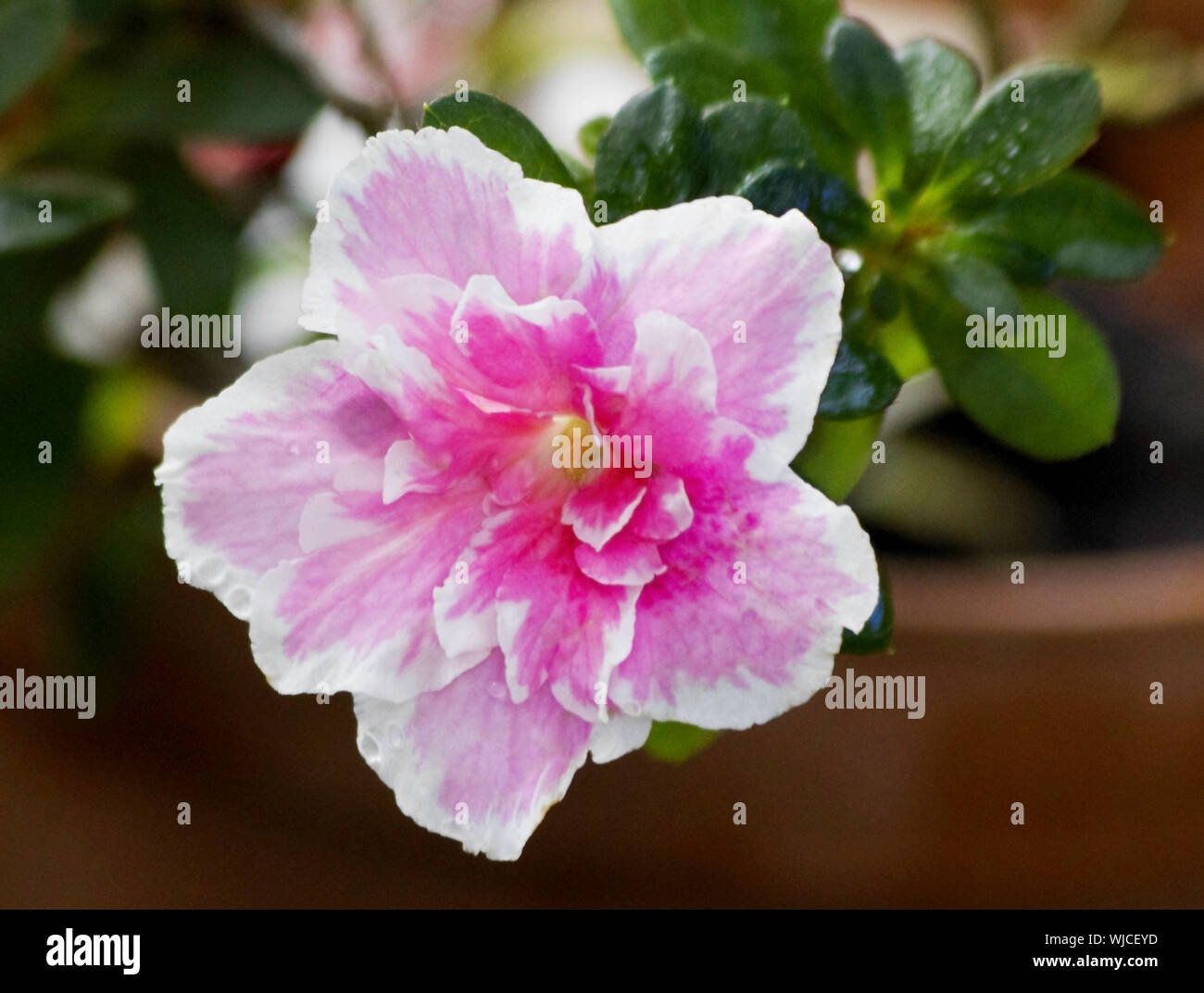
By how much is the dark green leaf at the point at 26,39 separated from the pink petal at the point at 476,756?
43cm

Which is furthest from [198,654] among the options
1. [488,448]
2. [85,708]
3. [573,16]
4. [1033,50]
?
[1033,50]

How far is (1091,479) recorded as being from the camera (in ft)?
3.62

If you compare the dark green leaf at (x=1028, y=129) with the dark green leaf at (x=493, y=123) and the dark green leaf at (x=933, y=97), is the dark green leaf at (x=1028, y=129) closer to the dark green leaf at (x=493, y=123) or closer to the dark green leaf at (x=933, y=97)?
the dark green leaf at (x=933, y=97)

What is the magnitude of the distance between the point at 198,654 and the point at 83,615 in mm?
94

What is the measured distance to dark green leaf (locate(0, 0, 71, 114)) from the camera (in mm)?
655

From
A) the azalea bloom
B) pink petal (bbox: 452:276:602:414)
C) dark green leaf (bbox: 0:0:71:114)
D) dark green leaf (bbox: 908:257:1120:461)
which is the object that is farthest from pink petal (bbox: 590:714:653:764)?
dark green leaf (bbox: 0:0:71:114)

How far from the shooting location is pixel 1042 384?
54 centimetres

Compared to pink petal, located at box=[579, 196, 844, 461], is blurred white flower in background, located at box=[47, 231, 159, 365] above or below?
above

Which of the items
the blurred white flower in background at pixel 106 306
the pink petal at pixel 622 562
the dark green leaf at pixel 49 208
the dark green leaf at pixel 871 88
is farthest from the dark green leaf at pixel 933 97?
the blurred white flower in background at pixel 106 306

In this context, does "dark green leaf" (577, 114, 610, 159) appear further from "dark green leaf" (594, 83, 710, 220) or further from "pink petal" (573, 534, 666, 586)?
"pink petal" (573, 534, 666, 586)

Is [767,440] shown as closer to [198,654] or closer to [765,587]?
[765,587]

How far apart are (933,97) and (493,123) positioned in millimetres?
213

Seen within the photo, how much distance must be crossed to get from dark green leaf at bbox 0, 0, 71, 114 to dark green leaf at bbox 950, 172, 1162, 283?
477 mm

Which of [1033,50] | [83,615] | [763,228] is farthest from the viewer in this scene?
[1033,50]
